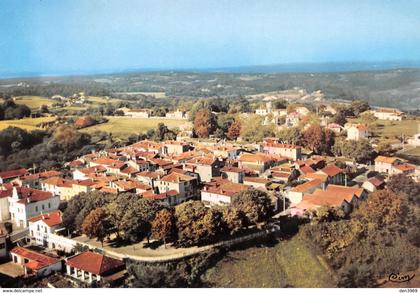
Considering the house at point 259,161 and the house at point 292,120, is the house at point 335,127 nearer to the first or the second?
the house at point 292,120

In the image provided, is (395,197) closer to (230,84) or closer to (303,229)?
(303,229)

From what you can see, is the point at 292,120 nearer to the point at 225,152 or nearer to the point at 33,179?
the point at 225,152

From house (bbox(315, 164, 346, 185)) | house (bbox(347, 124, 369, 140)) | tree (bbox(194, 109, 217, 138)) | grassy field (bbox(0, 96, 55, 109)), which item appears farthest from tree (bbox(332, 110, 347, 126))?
grassy field (bbox(0, 96, 55, 109))

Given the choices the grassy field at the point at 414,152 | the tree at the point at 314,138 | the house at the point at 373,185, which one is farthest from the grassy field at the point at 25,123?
the grassy field at the point at 414,152

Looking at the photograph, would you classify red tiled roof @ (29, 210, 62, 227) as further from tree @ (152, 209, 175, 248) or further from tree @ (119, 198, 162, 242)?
tree @ (152, 209, 175, 248)

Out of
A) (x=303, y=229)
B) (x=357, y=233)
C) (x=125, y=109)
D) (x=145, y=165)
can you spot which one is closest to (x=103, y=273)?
(x=303, y=229)

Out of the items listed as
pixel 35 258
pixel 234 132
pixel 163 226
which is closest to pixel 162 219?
pixel 163 226
